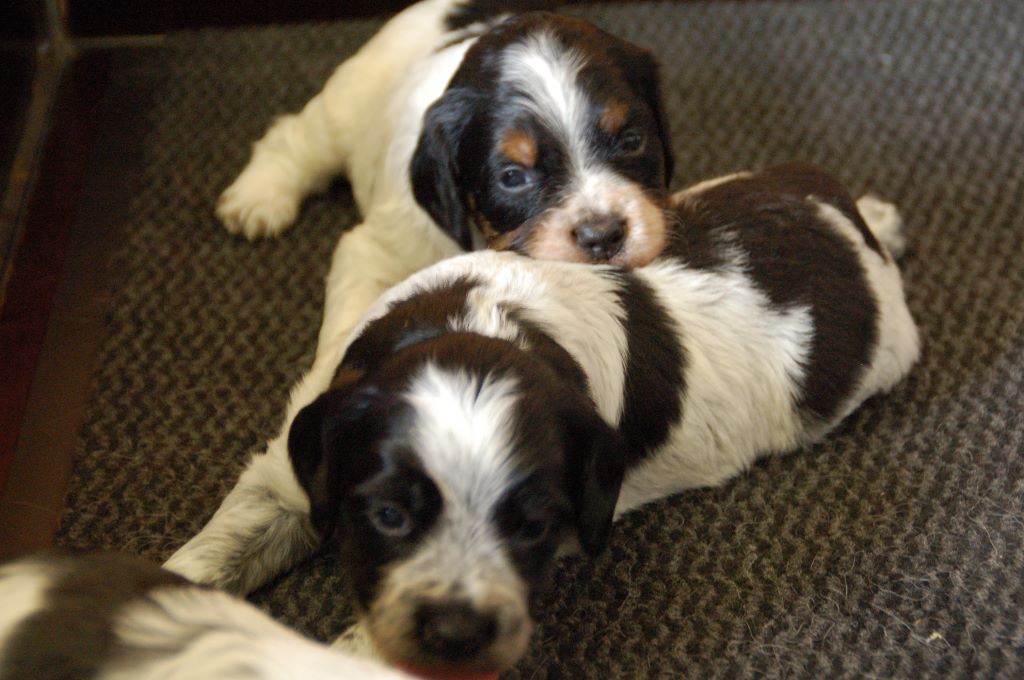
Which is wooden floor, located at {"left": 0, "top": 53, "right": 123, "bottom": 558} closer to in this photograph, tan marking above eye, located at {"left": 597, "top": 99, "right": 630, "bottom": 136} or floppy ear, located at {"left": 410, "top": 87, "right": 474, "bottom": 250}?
floppy ear, located at {"left": 410, "top": 87, "right": 474, "bottom": 250}

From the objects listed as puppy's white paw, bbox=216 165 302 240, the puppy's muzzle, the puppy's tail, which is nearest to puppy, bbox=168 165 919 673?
the puppy's muzzle

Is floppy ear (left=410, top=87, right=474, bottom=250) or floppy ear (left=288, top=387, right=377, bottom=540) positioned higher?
floppy ear (left=410, top=87, right=474, bottom=250)

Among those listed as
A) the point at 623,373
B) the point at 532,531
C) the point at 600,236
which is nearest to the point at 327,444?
the point at 532,531

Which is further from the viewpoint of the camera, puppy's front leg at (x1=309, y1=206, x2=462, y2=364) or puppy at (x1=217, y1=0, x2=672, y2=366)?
puppy's front leg at (x1=309, y1=206, x2=462, y2=364)

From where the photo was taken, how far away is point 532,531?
1711 mm

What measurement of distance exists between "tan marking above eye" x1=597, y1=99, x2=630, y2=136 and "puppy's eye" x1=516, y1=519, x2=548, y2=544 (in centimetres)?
103

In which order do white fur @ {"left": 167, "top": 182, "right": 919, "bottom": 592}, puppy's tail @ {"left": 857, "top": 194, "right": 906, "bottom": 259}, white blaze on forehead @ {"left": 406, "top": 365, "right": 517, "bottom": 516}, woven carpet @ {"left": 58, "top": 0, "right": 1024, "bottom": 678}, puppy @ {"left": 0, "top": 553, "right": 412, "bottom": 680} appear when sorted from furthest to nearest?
puppy's tail @ {"left": 857, "top": 194, "right": 906, "bottom": 259} < woven carpet @ {"left": 58, "top": 0, "right": 1024, "bottom": 678} < white fur @ {"left": 167, "top": 182, "right": 919, "bottom": 592} < white blaze on forehead @ {"left": 406, "top": 365, "right": 517, "bottom": 516} < puppy @ {"left": 0, "top": 553, "right": 412, "bottom": 680}

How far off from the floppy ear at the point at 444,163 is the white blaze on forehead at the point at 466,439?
0.93m

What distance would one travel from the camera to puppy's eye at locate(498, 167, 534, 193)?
2.41m

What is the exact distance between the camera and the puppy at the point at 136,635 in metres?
1.28

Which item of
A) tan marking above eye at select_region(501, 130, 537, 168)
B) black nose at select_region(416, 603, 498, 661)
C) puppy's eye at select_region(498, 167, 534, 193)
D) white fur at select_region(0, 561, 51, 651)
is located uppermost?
tan marking above eye at select_region(501, 130, 537, 168)

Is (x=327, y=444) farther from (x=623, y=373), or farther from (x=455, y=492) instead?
(x=623, y=373)

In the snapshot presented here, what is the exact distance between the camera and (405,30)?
307 cm

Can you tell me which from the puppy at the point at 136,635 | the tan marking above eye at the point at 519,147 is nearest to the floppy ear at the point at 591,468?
the puppy at the point at 136,635
